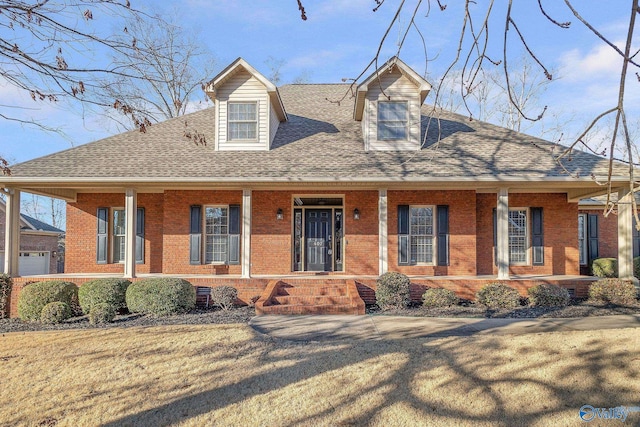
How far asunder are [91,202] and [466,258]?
39.5 feet

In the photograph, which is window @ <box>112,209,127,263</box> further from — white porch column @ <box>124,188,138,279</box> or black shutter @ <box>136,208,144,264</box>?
white porch column @ <box>124,188,138,279</box>

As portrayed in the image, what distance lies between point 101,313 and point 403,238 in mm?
8308

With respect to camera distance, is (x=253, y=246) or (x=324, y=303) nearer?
(x=324, y=303)

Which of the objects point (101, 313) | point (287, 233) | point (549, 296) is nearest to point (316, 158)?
point (287, 233)

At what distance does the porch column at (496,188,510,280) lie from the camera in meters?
11.4

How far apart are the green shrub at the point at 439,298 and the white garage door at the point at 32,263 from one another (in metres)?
20.0

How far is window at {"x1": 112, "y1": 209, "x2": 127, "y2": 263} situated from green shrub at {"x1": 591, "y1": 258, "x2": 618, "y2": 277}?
1641cm

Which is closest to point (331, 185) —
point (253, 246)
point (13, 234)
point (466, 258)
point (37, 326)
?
point (253, 246)

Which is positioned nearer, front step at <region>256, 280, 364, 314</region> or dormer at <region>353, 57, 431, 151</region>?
front step at <region>256, 280, 364, 314</region>

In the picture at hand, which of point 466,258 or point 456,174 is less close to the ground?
point 456,174

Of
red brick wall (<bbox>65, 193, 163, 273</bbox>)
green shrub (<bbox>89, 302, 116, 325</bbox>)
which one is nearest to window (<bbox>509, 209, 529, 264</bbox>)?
red brick wall (<bbox>65, 193, 163, 273</bbox>)

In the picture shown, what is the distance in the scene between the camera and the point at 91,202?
551 inches

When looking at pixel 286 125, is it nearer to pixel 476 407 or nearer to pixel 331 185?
pixel 331 185

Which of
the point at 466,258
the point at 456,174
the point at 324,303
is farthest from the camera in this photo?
the point at 466,258
